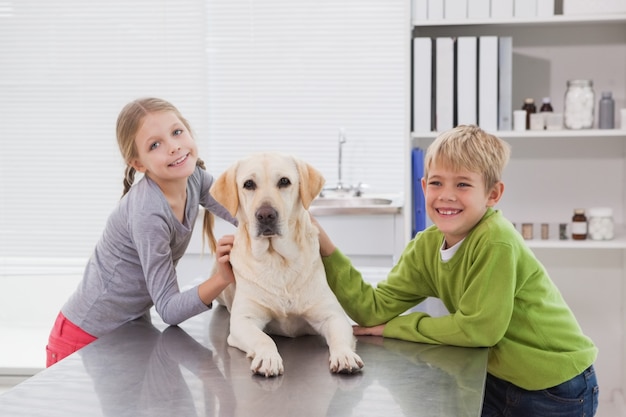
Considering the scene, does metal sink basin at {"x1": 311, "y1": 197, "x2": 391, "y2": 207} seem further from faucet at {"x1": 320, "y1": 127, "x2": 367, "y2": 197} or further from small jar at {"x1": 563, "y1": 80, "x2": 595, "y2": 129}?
small jar at {"x1": 563, "y1": 80, "x2": 595, "y2": 129}

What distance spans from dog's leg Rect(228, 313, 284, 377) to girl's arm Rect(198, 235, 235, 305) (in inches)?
4.4

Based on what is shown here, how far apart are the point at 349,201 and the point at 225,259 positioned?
1.92 m

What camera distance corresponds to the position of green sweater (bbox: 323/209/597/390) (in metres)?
1.49

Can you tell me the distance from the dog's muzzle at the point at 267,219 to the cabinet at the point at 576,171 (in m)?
1.61

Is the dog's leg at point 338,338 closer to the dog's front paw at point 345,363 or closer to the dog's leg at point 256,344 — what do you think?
the dog's front paw at point 345,363

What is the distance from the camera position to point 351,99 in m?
3.84

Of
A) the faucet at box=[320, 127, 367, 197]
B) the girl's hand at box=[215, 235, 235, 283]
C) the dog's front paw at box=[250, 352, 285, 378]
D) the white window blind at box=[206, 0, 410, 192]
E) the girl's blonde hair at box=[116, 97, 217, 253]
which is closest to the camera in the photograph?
the dog's front paw at box=[250, 352, 285, 378]

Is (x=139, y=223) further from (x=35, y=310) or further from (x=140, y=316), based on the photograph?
(x=35, y=310)

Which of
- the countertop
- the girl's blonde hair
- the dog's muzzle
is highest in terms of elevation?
the girl's blonde hair

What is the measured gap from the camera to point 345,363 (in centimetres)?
134

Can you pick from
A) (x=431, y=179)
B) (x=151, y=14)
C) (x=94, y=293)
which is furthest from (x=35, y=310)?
(x=431, y=179)

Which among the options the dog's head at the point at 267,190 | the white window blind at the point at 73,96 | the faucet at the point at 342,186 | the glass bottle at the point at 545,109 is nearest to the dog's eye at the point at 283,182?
the dog's head at the point at 267,190

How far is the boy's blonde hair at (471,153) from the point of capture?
1570 millimetres

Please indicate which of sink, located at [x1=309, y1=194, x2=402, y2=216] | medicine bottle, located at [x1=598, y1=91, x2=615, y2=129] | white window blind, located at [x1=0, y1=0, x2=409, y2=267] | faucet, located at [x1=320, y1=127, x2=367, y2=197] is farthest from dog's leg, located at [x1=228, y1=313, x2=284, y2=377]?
white window blind, located at [x1=0, y1=0, x2=409, y2=267]
